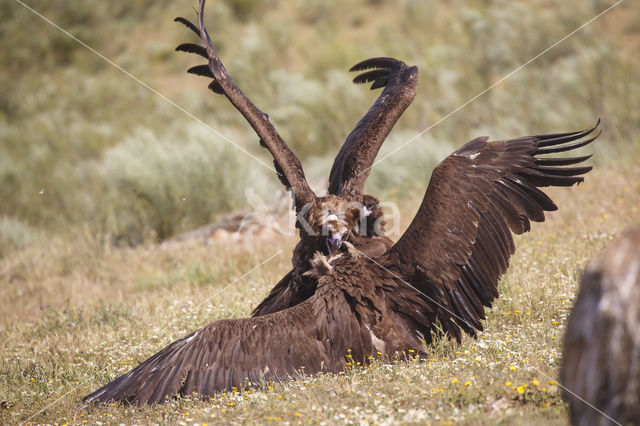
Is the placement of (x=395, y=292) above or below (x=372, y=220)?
below

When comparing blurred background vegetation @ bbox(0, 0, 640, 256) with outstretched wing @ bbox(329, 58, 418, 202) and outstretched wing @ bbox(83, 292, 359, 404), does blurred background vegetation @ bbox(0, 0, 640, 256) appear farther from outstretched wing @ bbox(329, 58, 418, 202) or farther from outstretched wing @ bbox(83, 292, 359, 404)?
outstretched wing @ bbox(83, 292, 359, 404)

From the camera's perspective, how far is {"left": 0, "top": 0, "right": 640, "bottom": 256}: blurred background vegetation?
12.6 m

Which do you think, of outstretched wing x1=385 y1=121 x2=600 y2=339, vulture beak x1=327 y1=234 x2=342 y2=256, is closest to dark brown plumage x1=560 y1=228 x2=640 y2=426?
outstretched wing x1=385 y1=121 x2=600 y2=339

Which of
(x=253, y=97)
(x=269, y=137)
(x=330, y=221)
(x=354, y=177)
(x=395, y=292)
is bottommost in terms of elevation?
(x=395, y=292)

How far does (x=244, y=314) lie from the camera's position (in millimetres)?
6785

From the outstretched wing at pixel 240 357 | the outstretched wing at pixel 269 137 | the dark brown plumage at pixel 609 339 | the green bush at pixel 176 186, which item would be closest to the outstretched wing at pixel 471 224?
the outstretched wing at pixel 240 357

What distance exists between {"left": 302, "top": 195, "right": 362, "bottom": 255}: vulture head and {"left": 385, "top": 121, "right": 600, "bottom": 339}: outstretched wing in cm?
47

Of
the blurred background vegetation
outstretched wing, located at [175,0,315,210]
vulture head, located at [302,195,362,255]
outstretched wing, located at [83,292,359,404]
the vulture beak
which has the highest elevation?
the blurred background vegetation

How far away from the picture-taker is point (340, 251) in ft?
18.5

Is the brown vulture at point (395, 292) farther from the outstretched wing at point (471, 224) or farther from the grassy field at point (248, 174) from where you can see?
the grassy field at point (248, 174)

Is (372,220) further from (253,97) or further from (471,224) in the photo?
(253,97)

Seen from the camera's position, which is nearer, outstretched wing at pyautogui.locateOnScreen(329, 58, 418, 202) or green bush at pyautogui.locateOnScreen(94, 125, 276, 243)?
outstretched wing at pyautogui.locateOnScreen(329, 58, 418, 202)

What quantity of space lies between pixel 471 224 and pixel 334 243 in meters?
1.12

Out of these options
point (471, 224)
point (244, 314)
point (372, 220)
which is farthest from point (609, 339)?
point (244, 314)
